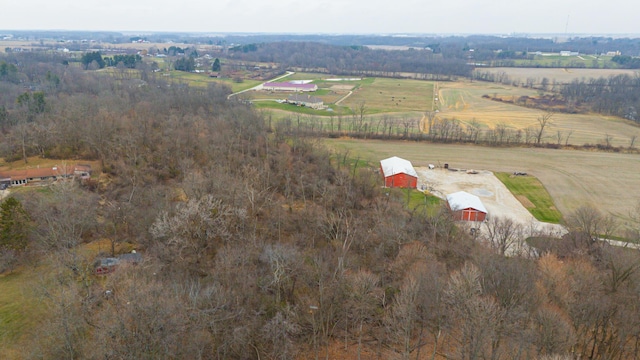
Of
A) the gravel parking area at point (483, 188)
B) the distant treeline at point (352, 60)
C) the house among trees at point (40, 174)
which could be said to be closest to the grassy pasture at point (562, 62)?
the distant treeline at point (352, 60)

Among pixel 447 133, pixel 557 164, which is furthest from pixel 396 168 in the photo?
pixel 557 164

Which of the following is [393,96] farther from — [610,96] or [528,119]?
[610,96]

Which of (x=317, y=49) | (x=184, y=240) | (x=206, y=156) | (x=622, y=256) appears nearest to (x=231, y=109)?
(x=206, y=156)

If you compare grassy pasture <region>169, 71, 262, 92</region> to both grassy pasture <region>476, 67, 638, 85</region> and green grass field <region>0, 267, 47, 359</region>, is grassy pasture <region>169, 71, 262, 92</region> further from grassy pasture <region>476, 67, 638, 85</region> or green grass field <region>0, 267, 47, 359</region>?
grassy pasture <region>476, 67, 638, 85</region>

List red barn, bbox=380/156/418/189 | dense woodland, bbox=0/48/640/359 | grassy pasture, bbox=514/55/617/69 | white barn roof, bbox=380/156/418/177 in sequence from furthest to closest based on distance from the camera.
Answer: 1. grassy pasture, bbox=514/55/617/69
2. white barn roof, bbox=380/156/418/177
3. red barn, bbox=380/156/418/189
4. dense woodland, bbox=0/48/640/359

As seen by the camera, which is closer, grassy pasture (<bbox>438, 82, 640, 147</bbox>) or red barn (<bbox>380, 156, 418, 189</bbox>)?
red barn (<bbox>380, 156, 418, 189</bbox>)

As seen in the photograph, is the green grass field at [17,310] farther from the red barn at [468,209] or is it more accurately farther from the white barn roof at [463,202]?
the white barn roof at [463,202]

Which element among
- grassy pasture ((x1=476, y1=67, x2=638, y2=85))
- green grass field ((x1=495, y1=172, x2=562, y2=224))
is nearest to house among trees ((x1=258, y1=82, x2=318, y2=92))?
grassy pasture ((x1=476, y1=67, x2=638, y2=85))

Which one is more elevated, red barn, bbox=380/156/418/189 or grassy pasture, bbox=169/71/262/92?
grassy pasture, bbox=169/71/262/92
